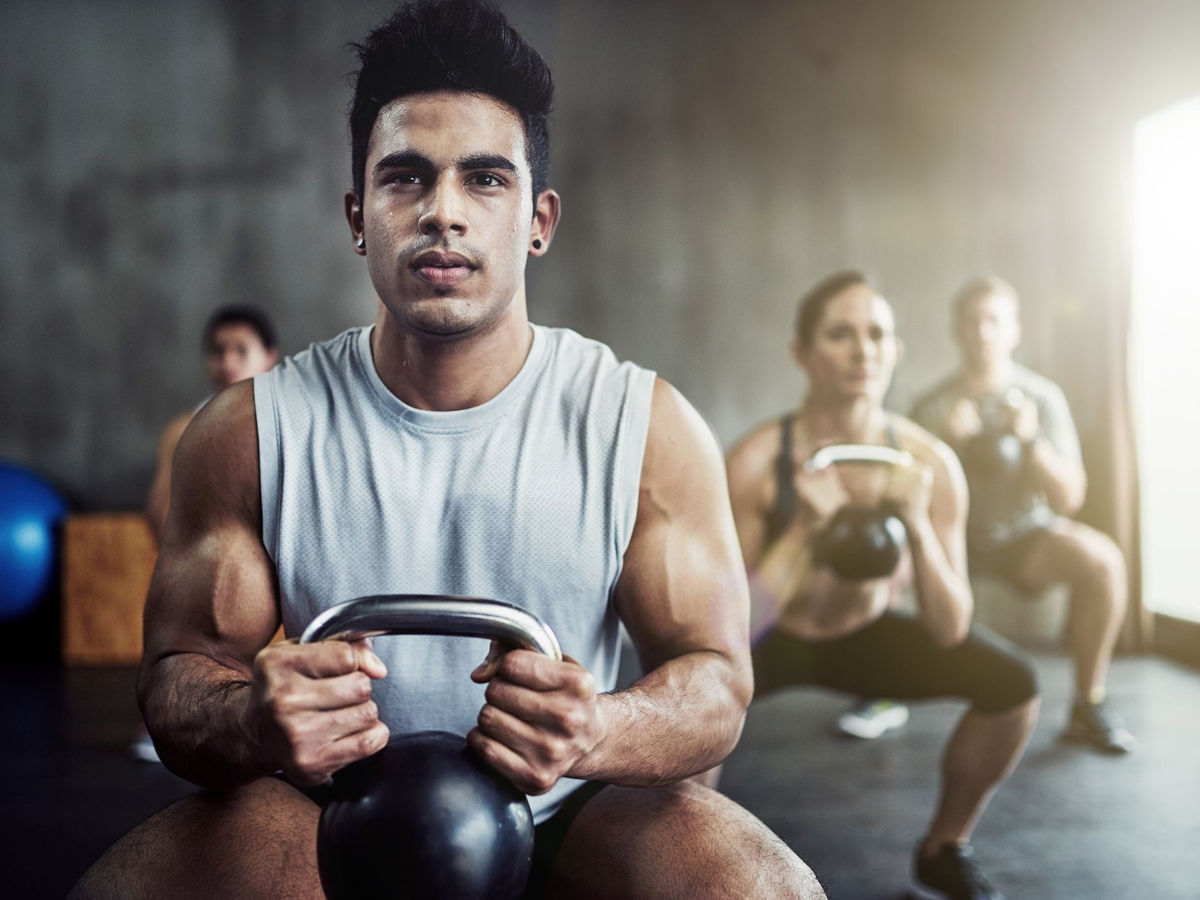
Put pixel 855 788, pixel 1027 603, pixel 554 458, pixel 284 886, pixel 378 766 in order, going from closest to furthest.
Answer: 1. pixel 378 766
2. pixel 284 886
3. pixel 554 458
4. pixel 855 788
5. pixel 1027 603

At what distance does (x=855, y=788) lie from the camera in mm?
2693

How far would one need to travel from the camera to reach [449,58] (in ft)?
3.38

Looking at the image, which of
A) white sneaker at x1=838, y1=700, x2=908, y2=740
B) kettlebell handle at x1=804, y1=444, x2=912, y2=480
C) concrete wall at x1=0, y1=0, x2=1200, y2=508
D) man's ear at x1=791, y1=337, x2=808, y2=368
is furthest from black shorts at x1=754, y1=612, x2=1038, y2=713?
concrete wall at x1=0, y1=0, x2=1200, y2=508

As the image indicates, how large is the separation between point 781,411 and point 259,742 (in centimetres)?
412

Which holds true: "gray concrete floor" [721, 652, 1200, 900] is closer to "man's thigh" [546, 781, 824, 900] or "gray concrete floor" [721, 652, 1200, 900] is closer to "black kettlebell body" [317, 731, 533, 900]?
"man's thigh" [546, 781, 824, 900]

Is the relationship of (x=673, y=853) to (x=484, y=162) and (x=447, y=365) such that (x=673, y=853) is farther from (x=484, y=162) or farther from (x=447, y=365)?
(x=484, y=162)

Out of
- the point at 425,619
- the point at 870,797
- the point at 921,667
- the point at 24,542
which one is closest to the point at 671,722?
the point at 425,619

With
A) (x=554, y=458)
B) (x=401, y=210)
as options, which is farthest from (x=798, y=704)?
(x=401, y=210)

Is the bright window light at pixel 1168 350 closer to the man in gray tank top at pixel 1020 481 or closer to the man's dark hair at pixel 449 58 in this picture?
the man in gray tank top at pixel 1020 481

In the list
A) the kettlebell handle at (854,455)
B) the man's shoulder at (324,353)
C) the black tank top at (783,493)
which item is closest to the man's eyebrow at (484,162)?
the man's shoulder at (324,353)

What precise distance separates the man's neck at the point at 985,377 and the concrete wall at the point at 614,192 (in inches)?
38.1

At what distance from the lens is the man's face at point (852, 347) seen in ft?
7.74

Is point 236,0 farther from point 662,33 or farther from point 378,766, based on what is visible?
point 378,766

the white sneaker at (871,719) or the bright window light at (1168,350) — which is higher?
the bright window light at (1168,350)
